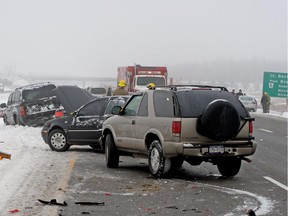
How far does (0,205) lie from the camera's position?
741 centimetres

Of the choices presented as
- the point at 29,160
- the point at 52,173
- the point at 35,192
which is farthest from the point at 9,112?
the point at 35,192

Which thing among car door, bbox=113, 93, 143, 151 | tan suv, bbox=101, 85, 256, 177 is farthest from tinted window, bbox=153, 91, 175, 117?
car door, bbox=113, 93, 143, 151

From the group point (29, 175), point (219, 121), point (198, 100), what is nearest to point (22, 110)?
point (29, 175)

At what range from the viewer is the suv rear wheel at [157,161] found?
10.0m

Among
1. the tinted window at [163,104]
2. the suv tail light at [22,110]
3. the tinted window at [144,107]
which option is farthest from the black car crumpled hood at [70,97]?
the tinted window at [163,104]

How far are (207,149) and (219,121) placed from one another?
571 millimetres

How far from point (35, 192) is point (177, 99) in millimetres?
3142

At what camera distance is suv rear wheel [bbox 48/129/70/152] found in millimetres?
15258

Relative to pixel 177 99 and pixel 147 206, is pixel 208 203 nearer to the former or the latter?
pixel 147 206

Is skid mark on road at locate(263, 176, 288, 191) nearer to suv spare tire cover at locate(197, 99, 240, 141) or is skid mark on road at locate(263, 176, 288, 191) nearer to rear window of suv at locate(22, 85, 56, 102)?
suv spare tire cover at locate(197, 99, 240, 141)

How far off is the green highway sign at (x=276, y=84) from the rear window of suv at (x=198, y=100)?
132 ft

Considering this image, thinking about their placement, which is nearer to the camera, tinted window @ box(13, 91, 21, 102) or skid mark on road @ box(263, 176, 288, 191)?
skid mark on road @ box(263, 176, 288, 191)

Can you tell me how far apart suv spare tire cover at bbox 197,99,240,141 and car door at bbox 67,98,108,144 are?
5.46 meters

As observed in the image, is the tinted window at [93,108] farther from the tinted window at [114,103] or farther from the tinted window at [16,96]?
the tinted window at [16,96]
